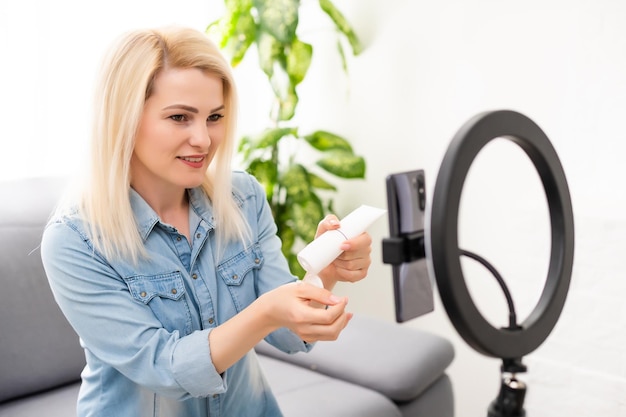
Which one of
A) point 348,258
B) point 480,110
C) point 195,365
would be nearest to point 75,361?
point 195,365

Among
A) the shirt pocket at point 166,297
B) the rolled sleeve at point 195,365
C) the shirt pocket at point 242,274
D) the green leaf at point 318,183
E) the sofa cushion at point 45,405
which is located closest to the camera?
the rolled sleeve at point 195,365

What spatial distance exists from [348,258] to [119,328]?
0.37 m

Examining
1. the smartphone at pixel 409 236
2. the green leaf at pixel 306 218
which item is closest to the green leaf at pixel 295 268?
the green leaf at pixel 306 218

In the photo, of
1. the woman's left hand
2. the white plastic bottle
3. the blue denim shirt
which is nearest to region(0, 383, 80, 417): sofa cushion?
the blue denim shirt

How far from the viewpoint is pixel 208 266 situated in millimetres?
1261

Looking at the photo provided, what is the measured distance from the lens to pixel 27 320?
1612 mm

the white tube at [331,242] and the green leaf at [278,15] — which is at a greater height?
the green leaf at [278,15]

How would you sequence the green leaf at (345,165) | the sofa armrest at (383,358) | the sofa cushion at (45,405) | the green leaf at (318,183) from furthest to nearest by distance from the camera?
the green leaf at (318,183)
the green leaf at (345,165)
the sofa armrest at (383,358)
the sofa cushion at (45,405)

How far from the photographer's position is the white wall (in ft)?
6.30

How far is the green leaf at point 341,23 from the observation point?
7.91ft

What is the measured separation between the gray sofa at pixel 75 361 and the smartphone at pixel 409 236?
0.95m

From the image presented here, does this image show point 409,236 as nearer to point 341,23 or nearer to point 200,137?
point 200,137

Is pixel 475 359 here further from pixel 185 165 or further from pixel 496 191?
pixel 185 165

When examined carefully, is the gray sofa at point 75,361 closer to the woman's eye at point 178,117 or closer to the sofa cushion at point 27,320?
the sofa cushion at point 27,320
